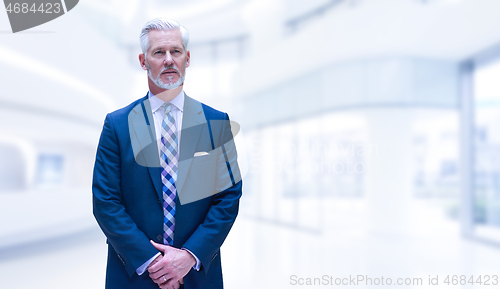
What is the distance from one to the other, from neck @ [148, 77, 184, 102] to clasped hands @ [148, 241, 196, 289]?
0.54 metres

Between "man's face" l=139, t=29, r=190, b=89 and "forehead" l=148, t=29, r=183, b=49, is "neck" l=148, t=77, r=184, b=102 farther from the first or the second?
"forehead" l=148, t=29, r=183, b=49

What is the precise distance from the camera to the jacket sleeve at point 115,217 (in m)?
1.22

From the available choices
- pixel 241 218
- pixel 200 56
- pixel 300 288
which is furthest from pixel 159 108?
pixel 241 218

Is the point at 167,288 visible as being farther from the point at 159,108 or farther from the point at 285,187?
the point at 285,187

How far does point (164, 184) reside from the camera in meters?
1.34

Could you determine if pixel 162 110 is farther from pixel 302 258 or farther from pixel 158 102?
pixel 302 258

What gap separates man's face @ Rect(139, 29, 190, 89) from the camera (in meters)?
1.33

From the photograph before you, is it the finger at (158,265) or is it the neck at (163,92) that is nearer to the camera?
the finger at (158,265)

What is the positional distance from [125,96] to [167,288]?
347 centimetres

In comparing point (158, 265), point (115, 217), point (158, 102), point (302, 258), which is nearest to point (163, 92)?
point (158, 102)

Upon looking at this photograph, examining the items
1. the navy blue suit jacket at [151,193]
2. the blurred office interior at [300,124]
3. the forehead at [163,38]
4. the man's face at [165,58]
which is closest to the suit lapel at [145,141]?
the navy blue suit jacket at [151,193]

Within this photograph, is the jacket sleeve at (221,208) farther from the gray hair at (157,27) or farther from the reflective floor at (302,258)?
the reflective floor at (302,258)

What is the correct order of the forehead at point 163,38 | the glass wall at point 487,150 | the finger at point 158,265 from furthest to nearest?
the glass wall at point 487,150, the forehead at point 163,38, the finger at point 158,265

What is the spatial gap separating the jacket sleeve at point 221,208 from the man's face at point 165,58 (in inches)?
9.7
